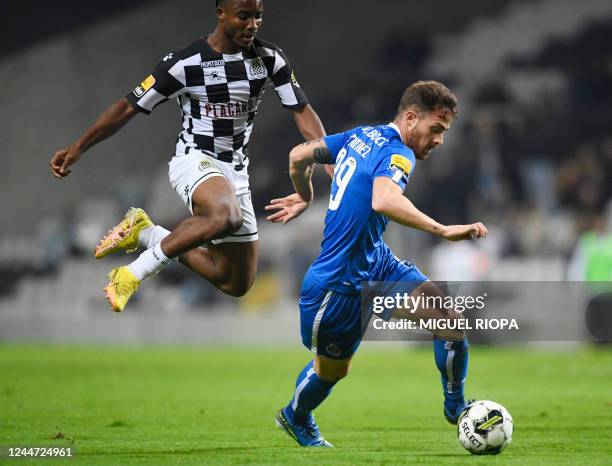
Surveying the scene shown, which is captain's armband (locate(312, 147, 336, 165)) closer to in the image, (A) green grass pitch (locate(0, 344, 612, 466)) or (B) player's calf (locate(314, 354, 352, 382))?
(B) player's calf (locate(314, 354, 352, 382))

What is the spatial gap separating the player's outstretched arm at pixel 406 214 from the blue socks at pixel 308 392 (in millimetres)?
1270

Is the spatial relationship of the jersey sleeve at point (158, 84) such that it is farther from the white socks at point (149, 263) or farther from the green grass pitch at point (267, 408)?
the green grass pitch at point (267, 408)

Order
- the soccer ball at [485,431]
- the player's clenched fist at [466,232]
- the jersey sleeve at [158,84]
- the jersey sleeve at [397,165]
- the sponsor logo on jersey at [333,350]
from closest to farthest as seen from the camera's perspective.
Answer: the player's clenched fist at [466,232]
the jersey sleeve at [397,165]
the soccer ball at [485,431]
the sponsor logo on jersey at [333,350]
the jersey sleeve at [158,84]

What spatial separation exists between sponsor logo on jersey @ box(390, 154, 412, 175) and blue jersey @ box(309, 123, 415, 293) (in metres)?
0.20

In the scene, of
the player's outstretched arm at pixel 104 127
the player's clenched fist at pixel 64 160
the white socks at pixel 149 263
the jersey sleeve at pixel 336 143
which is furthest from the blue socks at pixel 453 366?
the player's clenched fist at pixel 64 160

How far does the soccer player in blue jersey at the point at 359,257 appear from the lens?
615 cm

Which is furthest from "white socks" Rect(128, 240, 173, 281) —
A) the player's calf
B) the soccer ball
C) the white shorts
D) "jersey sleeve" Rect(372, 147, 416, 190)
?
the soccer ball

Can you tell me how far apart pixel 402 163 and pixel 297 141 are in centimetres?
1508

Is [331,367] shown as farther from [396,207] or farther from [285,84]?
[285,84]

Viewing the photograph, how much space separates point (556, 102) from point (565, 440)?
13.9 m

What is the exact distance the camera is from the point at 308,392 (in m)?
6.52

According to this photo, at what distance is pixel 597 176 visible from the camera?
18484 millimetres

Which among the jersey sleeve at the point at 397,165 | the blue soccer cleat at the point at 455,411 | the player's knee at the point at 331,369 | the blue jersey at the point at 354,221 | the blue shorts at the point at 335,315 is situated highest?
the jersey sleeve at the point at 397,165

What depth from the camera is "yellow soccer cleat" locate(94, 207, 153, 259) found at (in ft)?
24.1
